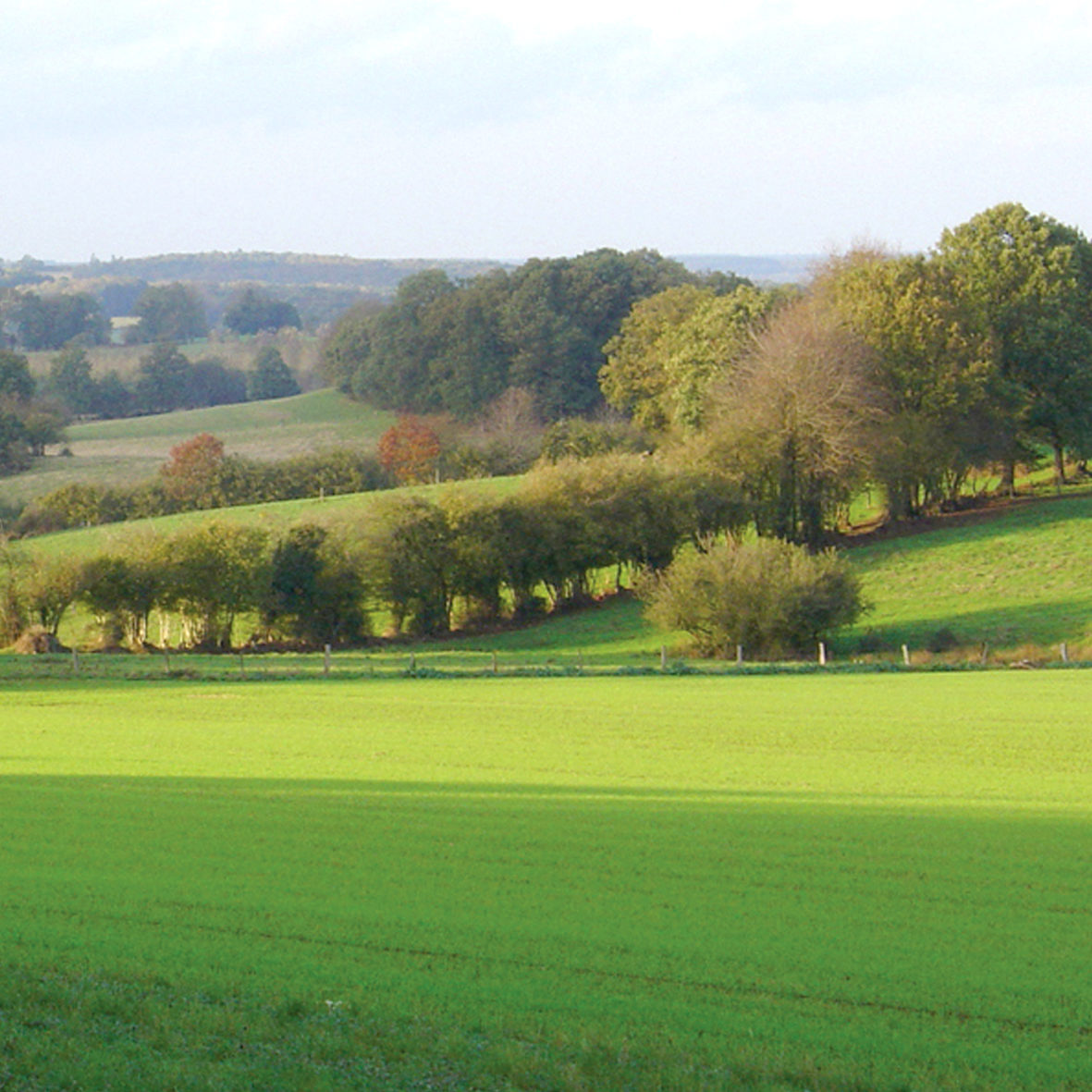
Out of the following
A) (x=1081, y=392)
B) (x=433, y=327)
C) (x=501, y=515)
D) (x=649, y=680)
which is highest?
(x=433, y=327)

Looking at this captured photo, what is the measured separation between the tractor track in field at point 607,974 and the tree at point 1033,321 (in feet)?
196

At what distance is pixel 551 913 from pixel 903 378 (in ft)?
184

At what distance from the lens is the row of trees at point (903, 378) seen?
211ft

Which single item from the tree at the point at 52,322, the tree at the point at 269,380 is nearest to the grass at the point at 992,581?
the tree at the point at 269,380

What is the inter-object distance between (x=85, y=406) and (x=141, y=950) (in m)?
138

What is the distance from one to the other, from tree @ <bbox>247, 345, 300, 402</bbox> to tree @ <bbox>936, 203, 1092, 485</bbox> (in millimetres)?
98298

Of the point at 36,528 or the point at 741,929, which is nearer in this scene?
the point at 741,929

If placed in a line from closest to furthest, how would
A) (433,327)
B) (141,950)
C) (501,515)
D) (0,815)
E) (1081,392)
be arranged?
(141,950) → (0,815) → (501,515) → (1081,392) → (433,327)

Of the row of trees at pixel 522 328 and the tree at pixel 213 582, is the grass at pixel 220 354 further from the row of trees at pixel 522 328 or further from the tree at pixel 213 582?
the tree at pixel 213 582

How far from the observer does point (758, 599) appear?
4872 cm

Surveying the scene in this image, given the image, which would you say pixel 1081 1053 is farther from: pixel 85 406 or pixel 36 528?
pixel 85 406

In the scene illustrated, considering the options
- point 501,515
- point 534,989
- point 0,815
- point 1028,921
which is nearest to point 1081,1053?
point 1028,921

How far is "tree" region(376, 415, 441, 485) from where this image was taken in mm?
99625

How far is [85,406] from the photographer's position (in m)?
142
